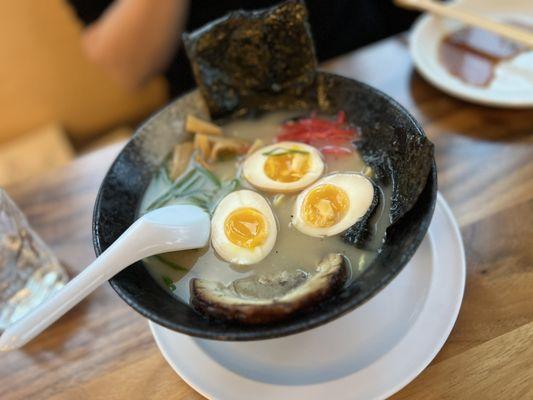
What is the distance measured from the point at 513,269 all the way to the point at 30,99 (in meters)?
2.39

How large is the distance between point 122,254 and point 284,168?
476 millimetres

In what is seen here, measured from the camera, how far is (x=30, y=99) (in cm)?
257

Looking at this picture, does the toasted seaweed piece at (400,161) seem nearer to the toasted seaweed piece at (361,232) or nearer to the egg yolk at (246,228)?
the toasted seaweed piece at (361,232)

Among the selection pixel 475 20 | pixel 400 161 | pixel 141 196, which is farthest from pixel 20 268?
pixel 475 20

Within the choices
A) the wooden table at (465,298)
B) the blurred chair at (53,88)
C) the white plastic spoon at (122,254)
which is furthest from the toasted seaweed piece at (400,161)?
the blurred chair at (53,88)

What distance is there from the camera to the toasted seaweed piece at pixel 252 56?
1.25 metres

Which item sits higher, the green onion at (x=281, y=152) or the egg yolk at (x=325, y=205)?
the green onion at (x=281, y=152)

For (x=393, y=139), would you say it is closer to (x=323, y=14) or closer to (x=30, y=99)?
(x=323, y=14)

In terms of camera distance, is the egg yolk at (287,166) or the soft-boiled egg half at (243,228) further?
the egg yolk at (287,166)

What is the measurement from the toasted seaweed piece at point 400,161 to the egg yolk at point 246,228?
11.1 inches

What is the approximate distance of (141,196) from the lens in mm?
1232

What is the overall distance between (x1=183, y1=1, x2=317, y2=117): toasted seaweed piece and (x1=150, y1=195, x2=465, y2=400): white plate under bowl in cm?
60

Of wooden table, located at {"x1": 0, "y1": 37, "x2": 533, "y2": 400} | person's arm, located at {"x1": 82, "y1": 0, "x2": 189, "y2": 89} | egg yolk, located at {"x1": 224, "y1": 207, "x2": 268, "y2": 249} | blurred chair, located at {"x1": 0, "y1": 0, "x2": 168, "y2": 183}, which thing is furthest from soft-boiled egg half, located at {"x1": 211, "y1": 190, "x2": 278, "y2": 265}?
blurred chair, located at {"x1": 0, "y1": 0, "x2": 168, "y2": 183}

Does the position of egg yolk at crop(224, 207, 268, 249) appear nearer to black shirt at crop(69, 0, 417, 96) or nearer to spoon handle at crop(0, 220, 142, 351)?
spoon handle at crop(0, 220, 142, 351)
